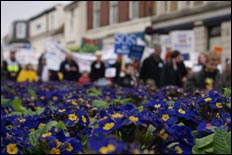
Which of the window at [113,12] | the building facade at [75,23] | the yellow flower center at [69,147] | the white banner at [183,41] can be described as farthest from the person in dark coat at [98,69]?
the building facade at [75,23]

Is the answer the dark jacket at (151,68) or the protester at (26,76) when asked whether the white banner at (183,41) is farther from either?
the dark jacket at (151,68)

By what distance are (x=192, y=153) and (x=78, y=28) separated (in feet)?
118

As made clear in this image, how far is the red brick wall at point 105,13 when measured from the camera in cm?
3272

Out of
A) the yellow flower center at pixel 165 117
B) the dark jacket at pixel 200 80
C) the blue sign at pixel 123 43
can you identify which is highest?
the blue sign at pixel 123 43

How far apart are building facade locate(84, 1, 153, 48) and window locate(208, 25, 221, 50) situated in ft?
16.8

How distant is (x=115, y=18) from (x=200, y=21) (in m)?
9.91

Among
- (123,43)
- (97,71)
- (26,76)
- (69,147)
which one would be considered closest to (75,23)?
(26,76)

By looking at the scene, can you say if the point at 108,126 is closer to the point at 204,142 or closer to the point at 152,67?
the point at 204,142

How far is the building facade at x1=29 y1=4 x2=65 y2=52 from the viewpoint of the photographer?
53.3 m

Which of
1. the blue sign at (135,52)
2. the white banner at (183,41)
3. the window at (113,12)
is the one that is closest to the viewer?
the blue sign at (135,52)

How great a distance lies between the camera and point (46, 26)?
6109cm

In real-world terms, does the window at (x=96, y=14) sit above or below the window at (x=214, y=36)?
above

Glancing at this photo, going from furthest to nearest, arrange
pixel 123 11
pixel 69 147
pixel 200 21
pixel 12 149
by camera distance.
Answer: pixel 123 11, pixel 200 21, pixel 12 149, pixel 69 147

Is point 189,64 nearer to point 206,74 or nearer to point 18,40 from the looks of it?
point 206,74
